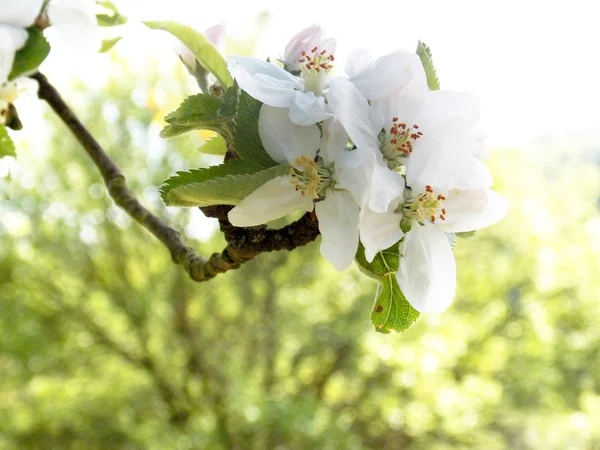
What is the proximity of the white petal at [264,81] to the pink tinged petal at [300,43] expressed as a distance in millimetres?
50

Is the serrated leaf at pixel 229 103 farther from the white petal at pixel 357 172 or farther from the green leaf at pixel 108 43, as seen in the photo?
the green leaf at pixel 108 43

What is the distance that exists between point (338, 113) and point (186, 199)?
0.12 metres

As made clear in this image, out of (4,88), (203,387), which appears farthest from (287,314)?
(4,88)

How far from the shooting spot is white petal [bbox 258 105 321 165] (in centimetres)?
38

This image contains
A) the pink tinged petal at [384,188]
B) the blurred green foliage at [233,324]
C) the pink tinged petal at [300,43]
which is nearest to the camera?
the pink tinged petal at [384,188]

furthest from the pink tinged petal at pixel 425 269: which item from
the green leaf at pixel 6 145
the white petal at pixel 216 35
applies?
the green leaf at pixel 6 145

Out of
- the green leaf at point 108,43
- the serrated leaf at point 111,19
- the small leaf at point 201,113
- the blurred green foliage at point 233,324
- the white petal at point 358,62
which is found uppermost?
the white petal at point 358,62

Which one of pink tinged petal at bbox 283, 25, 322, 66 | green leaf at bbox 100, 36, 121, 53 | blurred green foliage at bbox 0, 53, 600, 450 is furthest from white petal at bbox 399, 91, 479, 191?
blurred green foliage at bbox 0, 53, 600, 450

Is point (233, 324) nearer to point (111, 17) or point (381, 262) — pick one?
point (111, 17)

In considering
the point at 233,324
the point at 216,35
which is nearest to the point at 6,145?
the point at 216,35

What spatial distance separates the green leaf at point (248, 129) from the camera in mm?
401

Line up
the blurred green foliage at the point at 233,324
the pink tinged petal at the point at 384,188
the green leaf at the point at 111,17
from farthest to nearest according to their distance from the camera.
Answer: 1. the blurred green foliage at the point at 233,324
2. the green leaf at the point at 111,17
3. the pink tinged petal at the point at 384,188

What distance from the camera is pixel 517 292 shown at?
459cm

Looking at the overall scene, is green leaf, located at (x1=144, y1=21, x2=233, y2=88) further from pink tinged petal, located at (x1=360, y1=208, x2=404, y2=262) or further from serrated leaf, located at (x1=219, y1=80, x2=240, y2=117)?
pink tinged petal, located at (x1=360, y1=208, x2=404, y2=262)
